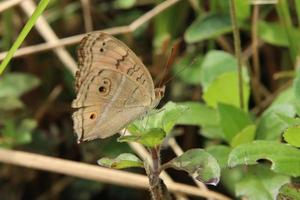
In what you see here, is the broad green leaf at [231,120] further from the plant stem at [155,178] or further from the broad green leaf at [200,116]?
the plant stem at [155,178]

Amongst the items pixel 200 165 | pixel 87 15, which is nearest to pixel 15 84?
pixel 87 15

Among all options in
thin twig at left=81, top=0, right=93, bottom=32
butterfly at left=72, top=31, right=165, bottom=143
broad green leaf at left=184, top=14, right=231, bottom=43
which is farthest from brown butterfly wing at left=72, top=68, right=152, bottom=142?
thin twig at left=81, top=0, right=93, bottom=32

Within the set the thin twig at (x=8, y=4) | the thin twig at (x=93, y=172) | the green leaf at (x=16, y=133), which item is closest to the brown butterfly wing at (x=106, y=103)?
the thin twig at (x=93, y=172)

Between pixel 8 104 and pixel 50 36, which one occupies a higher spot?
pixel 50 36

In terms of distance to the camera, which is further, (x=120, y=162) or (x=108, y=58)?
(x=108, y=58)

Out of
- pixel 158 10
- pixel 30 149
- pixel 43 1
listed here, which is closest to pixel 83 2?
pixel 158 10

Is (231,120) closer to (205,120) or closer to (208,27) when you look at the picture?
(205,120)

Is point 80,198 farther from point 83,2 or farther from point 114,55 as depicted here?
point 114,55

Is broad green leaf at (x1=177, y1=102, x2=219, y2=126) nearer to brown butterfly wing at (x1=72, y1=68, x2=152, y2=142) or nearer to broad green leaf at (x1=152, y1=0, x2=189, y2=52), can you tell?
brown butterfly wing at (x1=72, y1=68, x2=152, y2=142)
